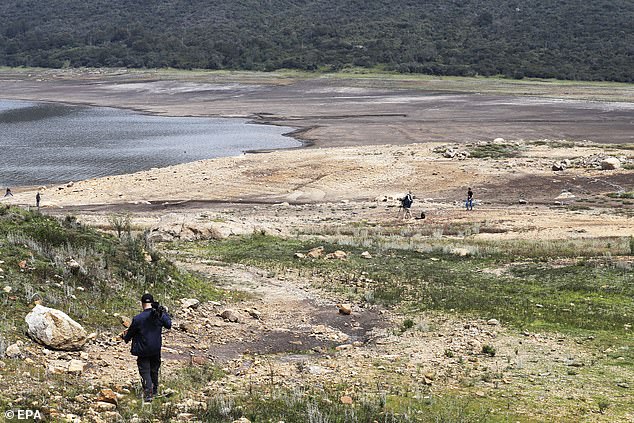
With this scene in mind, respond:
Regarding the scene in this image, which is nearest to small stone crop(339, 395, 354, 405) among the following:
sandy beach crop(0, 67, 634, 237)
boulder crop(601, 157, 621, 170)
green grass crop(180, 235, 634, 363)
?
green grass crop(180, 235, 634, 363)

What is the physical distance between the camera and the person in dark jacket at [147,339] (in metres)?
9.92

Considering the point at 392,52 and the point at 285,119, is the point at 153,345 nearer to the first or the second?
the point at 285,119

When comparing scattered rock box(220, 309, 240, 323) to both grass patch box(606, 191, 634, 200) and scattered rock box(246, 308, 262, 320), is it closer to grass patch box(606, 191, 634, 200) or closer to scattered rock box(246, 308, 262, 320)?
Result: scattered rock box(246, 308, 262, 320)

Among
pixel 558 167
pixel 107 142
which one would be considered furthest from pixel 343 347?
pixel 107 142

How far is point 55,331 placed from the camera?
11477 mm

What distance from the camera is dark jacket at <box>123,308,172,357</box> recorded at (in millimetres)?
9906

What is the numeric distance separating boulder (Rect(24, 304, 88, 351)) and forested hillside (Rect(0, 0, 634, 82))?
10309 cm

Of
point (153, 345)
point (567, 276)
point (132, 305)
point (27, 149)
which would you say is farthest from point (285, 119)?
point (153, 345)

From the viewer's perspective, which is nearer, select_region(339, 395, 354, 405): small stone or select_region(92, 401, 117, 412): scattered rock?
select_region(92, 401, 117, 412): scattered rock

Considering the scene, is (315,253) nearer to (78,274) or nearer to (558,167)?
(78,274)

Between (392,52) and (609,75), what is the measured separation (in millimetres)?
35296

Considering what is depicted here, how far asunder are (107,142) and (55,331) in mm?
55442

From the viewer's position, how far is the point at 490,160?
47969mm

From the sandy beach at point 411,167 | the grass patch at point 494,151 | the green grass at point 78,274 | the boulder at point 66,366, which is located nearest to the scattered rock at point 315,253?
the green grass at point 78,274
